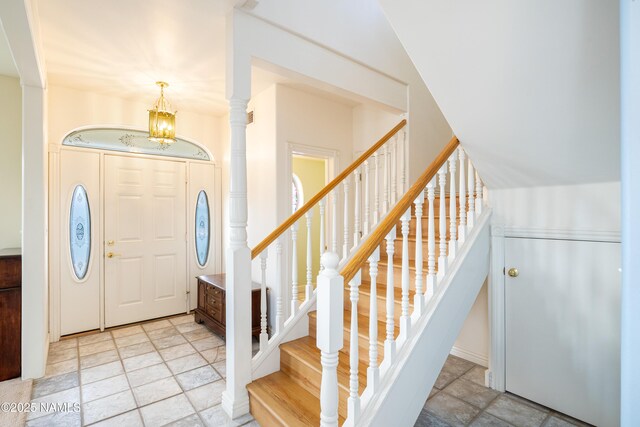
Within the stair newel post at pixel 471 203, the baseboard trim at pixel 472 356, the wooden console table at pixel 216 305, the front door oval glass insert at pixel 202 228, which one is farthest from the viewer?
the front door oval glass insert at pixel 202 228

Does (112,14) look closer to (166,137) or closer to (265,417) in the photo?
(166,137)

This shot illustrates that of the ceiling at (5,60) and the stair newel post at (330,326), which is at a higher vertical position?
the ceiling at (5,60)

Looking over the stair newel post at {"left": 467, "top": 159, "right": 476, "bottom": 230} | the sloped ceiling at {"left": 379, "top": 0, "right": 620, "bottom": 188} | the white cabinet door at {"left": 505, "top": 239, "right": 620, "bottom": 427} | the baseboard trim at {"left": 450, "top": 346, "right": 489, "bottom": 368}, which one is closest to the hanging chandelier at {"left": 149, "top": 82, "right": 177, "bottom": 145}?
the sloped ceiling at {"left": 379, "top": 0, "right": 620, "bottom": 188}

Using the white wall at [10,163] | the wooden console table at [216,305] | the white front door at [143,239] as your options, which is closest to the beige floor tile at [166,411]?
the wooden console table at [216,305]

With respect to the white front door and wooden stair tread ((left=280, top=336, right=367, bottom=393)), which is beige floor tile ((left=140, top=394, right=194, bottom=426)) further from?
the white front door

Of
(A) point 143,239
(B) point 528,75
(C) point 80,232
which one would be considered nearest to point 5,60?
(C) point 80,232

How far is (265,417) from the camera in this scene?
194 cm

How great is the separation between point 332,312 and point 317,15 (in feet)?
7.49

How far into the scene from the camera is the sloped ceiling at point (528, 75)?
134cm

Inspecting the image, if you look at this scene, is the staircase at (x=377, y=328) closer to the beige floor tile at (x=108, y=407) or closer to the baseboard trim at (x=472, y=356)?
the beige floor tile at (x=108, y=407)

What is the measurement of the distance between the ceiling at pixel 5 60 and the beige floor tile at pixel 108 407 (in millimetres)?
2892

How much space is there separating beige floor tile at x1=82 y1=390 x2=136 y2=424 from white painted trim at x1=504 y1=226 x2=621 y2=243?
10.0 feet

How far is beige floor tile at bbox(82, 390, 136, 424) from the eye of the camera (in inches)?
82.8

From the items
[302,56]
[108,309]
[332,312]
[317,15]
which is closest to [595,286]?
[332,312]
